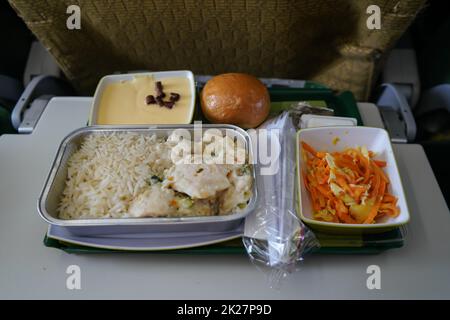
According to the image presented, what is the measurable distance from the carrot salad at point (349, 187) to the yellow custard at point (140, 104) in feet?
1.55

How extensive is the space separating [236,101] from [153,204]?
0.46 metres

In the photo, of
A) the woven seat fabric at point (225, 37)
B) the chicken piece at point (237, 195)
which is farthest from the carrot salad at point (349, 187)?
the woven seat fabric at point (225, 37)

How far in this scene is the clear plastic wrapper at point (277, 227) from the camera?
3.21 feet

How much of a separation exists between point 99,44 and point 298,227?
3.86 feet

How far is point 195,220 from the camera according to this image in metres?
0.93

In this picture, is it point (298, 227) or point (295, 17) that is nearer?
point (298, 227)

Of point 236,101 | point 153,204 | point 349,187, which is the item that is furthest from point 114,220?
point 349,187

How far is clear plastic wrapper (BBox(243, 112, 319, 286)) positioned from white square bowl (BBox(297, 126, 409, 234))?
37 mm

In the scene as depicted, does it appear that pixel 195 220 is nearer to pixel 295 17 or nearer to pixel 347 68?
pixel 295 17

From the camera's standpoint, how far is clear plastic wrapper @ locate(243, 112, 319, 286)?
3.21 ft

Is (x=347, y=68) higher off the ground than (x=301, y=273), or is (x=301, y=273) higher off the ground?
(x=347, y=68)

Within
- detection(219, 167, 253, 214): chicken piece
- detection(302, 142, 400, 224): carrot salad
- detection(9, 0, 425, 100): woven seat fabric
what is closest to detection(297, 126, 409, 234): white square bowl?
detection(302, 142, 400, 224): carrot salad

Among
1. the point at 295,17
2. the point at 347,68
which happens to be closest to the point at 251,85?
the point at 295,17
